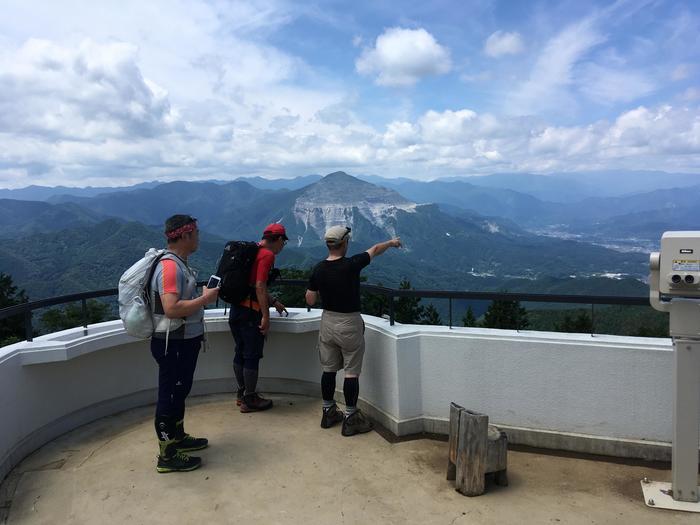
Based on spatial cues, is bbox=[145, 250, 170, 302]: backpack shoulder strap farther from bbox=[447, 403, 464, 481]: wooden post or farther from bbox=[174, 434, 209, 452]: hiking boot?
bbox=[447, 403, 464, 481]: wooden post

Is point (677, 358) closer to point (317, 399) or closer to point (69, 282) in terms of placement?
point (317, 399)

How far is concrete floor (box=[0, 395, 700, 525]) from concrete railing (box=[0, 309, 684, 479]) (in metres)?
0.19

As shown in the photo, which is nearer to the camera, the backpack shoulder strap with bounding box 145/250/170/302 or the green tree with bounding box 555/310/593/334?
the backpack shoulder strap with bounding box 145/250/170/302

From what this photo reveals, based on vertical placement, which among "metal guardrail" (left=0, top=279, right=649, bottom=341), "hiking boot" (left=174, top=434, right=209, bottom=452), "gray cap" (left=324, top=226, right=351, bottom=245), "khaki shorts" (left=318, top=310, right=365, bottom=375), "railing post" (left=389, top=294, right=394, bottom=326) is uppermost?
"gray cap" (left=324, top=226, right=351, bottom=245)

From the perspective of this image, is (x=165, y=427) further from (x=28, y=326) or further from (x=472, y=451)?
(x=472, y=451)

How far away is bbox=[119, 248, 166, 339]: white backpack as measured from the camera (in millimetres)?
3480

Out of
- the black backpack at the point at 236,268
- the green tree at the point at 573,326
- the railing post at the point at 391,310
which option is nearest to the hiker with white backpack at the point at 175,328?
the black backpack at the point at 236,268

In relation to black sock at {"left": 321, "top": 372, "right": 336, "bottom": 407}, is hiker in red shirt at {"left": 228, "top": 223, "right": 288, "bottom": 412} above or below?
above

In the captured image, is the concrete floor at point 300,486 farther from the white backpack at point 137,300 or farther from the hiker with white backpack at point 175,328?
the white backpack at point 137,300

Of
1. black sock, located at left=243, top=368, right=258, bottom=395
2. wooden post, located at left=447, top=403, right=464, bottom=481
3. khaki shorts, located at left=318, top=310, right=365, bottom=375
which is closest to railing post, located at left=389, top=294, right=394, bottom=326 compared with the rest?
khaki shorts, located at left=318, top=310, right=365, bottom=375

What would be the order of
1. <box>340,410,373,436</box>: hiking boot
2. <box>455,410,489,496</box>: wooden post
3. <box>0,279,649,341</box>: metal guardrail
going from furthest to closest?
<box>340,410,373,436</box>: hiking boot, <box>0,279,649,341</box>: metal guardrail, <box>455,410,489,496</box>: wooden post

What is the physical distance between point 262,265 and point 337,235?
0.74m

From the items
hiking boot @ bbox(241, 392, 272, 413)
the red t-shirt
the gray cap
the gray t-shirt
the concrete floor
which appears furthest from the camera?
hiking boot @ bbox(241, 392, 272, 413)

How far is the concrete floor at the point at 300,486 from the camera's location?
10.4 ft
